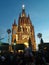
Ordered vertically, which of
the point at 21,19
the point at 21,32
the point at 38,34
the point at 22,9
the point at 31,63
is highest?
the point at 22,9

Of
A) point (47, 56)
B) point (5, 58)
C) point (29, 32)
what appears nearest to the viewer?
point (5, 58)

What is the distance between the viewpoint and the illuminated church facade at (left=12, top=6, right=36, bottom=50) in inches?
4653

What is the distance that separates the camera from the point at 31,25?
437 ft

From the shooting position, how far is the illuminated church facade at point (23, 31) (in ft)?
388

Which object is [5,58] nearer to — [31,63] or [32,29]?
[31,63]

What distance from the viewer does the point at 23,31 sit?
124812mm

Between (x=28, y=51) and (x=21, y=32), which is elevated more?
(x=21, y=32)

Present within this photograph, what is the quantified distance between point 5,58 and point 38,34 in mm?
50202

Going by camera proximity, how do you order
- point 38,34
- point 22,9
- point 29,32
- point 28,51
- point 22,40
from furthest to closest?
point 22,9, point 29,32, point 22,40, point 38,34, point 28,51

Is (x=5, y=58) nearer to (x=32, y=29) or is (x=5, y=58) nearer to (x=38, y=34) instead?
(x=38, y=34)

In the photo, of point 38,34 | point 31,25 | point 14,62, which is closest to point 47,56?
point 14,62

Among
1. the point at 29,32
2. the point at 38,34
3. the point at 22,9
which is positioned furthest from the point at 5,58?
the point at 22,9

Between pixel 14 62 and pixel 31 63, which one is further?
pixel 14 62

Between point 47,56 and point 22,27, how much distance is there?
354 feet
